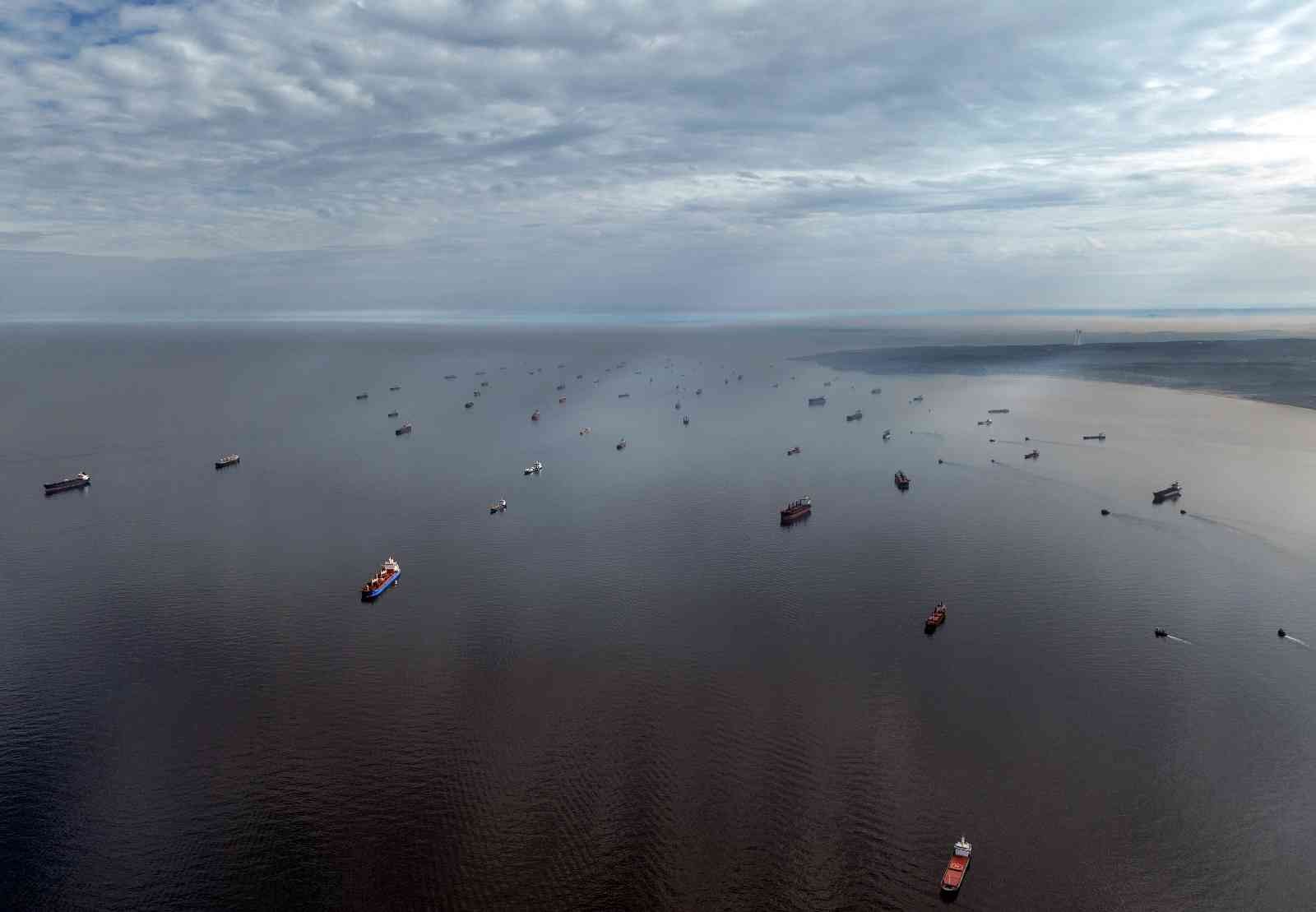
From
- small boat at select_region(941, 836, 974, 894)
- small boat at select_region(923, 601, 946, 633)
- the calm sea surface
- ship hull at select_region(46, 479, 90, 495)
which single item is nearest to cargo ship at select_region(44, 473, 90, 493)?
ship hull at select_region(46, 479, 90, 495)

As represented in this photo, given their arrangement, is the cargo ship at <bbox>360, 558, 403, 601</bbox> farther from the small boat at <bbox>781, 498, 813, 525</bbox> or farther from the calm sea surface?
the small boat at <bbox>781, 498, 813, 525</bbox>

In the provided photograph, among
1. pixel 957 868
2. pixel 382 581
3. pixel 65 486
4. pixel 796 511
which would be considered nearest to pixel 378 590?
pixel 382 581

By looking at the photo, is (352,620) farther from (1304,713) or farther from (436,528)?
(1304,713)

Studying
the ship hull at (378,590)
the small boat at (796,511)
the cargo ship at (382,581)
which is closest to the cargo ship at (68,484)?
the cargo ship at (382,581)

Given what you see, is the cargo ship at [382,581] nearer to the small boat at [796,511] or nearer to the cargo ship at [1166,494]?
the small boat at [796,511]

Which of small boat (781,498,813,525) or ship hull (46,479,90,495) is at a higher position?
small boat (781,498,813,525)

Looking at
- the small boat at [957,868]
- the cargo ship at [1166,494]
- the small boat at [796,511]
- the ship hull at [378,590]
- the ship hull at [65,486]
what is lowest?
the small boat at [957,868]

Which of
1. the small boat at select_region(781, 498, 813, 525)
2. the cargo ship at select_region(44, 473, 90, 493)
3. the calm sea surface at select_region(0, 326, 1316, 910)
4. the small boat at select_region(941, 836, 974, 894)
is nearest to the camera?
the small boat at select_region(941, 836, 974, 894)
